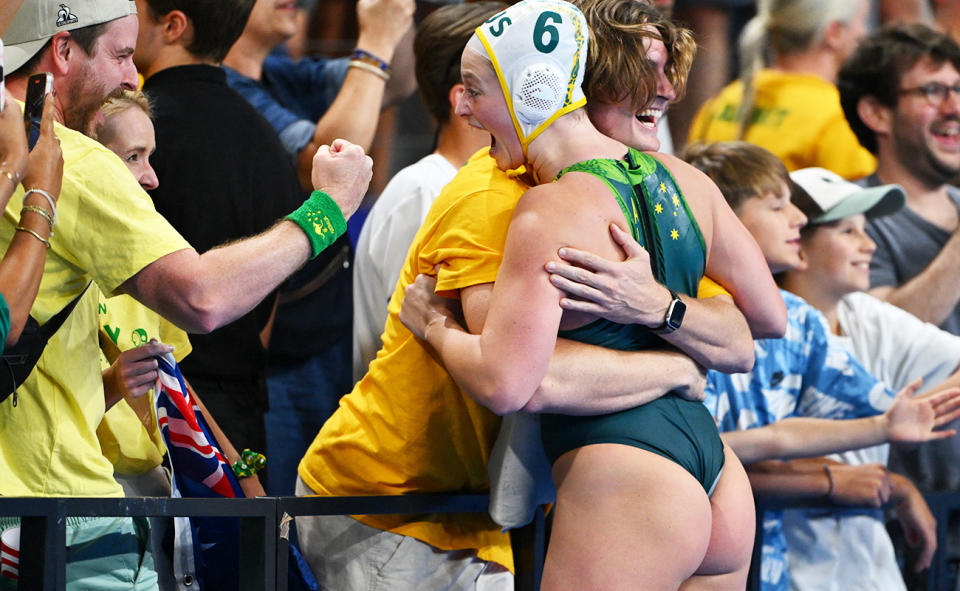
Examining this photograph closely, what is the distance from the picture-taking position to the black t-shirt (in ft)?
11.2

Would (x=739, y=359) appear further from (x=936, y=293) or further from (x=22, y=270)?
(x=936, y=293)

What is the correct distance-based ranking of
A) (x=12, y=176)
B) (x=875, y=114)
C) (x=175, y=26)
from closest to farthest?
(x=12, y=176) → (x=175, y=26) → (x=875, y=114)

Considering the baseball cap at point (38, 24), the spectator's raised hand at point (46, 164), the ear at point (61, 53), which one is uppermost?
the baseball cap at point (38, 24)

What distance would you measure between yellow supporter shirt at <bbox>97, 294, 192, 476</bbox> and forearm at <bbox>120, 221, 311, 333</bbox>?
0.56m

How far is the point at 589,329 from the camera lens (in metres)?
2.41

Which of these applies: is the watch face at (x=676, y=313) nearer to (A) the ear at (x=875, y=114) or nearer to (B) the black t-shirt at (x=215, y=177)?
(B) the black t-shirt at (x=215, y=177)

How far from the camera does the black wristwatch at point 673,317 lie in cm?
237

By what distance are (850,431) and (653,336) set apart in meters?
1.37

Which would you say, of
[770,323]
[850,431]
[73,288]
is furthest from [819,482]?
[73,288]

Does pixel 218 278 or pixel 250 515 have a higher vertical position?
pixel 218 278

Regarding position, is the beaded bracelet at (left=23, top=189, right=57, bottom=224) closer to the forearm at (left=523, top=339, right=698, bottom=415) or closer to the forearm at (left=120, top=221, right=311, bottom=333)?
the forearm at (left=120, top=221, right=311, bottom=333)

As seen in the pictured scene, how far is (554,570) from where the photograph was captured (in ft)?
7.48

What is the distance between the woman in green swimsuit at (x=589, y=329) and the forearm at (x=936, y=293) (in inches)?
89.6

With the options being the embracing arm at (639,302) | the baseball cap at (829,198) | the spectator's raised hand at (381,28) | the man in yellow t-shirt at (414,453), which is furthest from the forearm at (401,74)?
the embracing arm at (639,302)
